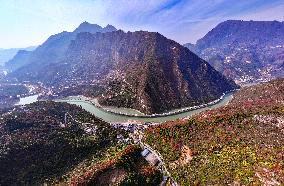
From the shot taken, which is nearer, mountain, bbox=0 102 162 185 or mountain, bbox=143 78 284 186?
mountain, bbox=143 78 284 186

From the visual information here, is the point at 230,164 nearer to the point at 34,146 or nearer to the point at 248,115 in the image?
the point at 248,115

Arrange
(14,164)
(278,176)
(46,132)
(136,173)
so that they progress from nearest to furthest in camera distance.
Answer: (278,176) → (136,173) → (14,164) → (46,132)

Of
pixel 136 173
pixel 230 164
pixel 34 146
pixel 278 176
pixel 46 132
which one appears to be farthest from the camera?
pixel 46 132

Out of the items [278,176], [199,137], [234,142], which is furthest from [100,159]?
[278,176]

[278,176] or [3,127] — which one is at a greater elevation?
[3,127]
